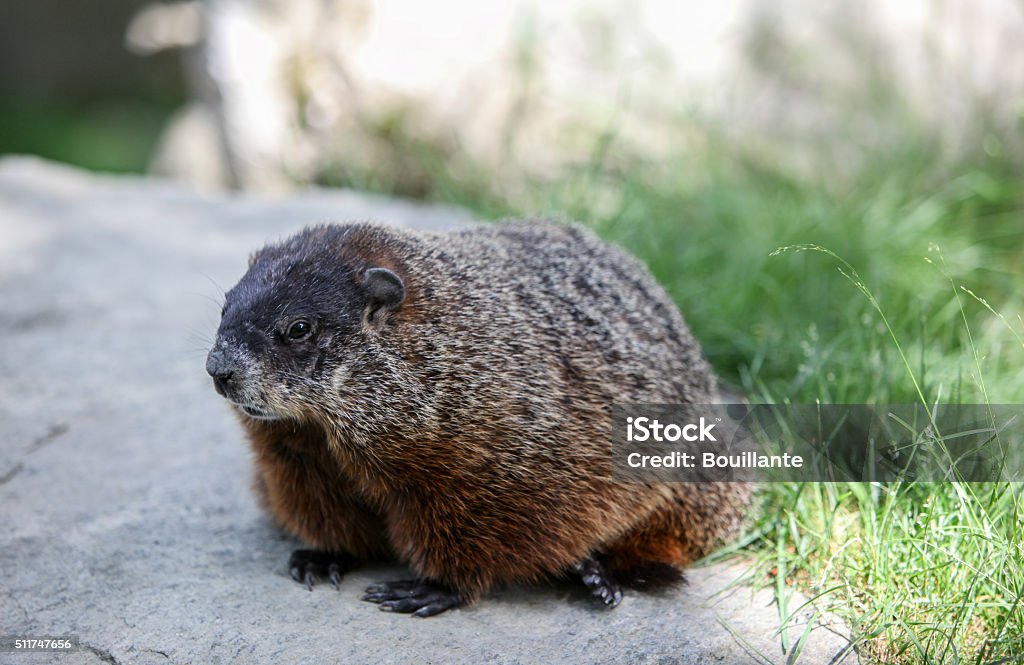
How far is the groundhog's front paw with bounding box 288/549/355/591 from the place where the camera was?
12.1 ft

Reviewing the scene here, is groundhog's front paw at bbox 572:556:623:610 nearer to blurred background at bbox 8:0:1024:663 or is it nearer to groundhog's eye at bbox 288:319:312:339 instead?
blurred background at bbox 8:0:1024:663

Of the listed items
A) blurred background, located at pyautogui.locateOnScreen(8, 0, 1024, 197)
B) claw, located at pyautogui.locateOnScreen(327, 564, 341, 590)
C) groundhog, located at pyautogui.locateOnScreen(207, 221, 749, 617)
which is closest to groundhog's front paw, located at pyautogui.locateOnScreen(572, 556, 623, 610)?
groundhog, located at pyautogui.locateOnScreen(207, 221, 749, 617)

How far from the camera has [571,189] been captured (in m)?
6.52

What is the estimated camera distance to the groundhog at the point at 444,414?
3.38 m

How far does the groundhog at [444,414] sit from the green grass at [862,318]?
2.08ft

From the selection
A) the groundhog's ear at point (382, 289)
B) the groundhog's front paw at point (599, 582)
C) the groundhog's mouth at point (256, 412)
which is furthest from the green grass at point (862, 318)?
the groundhog's mouth at point (256, 412)

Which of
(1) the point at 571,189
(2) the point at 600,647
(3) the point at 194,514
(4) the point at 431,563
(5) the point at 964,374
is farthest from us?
(1) the point at 571,189

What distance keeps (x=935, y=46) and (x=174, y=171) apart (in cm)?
712

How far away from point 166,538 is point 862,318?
3.18m

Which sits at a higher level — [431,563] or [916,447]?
[916,447]

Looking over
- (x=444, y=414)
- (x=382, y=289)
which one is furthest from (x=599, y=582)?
(x=382, y=289)

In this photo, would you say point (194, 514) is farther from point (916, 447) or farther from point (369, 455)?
point (916, 447)

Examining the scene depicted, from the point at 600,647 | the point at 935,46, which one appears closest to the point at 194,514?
the point at 600,647

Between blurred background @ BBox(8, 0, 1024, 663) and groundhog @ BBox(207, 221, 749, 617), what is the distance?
2.28ft
